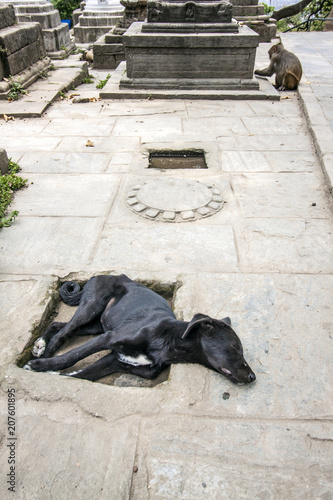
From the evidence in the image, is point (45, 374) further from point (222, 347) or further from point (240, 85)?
point (240, 85)

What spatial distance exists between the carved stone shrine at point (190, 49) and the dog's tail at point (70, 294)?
6.48 metres

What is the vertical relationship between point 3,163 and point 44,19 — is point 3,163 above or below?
below

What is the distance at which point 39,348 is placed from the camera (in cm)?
274

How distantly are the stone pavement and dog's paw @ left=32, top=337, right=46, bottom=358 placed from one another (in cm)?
10

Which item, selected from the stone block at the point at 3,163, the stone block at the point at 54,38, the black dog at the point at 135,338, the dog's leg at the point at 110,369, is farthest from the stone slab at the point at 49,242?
the stone block at the point at 54,38

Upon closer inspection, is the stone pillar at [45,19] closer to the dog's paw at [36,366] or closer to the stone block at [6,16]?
the stone block at [6,16]

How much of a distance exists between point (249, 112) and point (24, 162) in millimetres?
4343

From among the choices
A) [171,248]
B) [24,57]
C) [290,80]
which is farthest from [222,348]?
[24,57]

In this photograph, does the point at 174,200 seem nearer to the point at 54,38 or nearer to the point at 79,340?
the point at 79,340

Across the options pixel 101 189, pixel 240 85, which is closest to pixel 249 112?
pixel 240 85

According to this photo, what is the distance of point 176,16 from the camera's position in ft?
27.3

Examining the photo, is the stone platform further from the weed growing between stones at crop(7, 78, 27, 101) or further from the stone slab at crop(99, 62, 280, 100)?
the stone slab at crop(99, 62, 280, 100)

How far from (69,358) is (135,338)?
476mm

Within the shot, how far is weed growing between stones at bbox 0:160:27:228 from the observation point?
4152 mm
